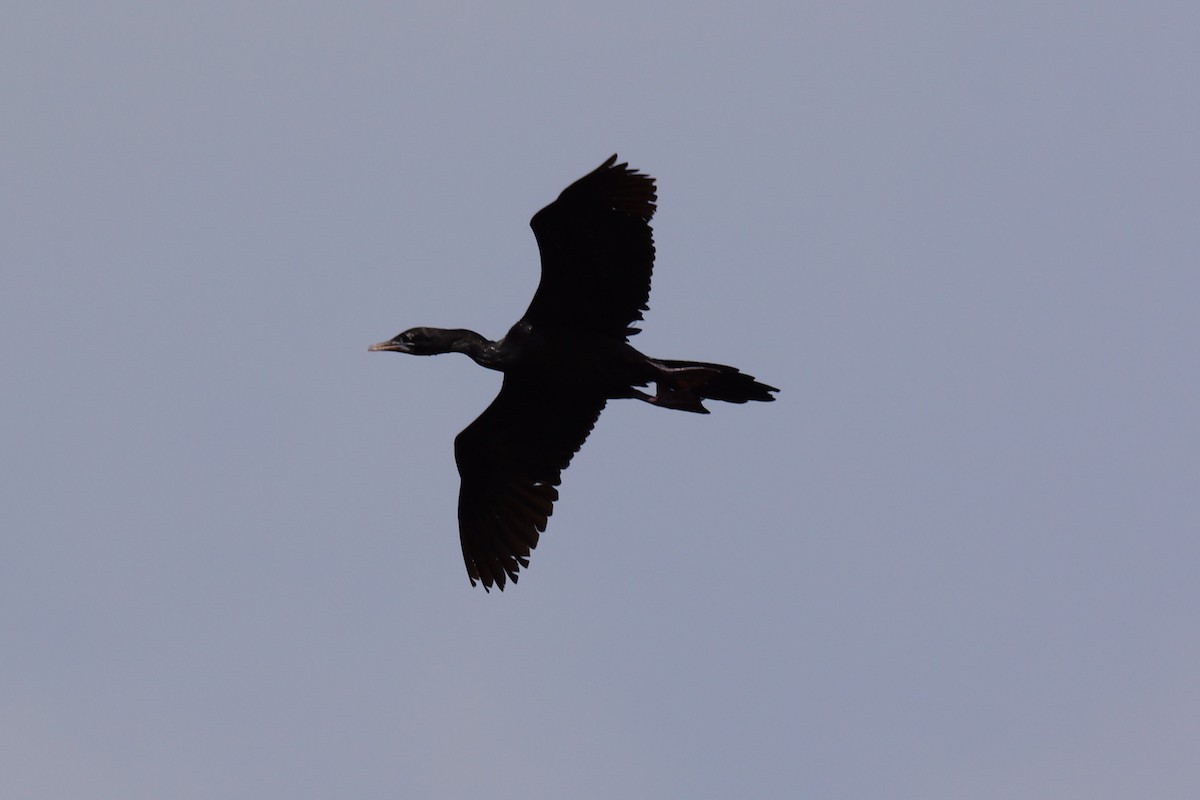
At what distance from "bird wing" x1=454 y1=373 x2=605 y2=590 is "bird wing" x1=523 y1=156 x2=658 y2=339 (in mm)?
950

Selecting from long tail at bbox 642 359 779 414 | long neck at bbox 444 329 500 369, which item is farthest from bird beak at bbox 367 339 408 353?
long tail at bbox 642 359 779 414

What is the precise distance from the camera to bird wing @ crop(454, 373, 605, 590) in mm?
12719

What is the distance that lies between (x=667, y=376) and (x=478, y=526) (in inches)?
84.7

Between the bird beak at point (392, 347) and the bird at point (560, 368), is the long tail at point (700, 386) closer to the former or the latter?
the bird at point (560, 368)

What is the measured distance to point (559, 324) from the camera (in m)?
11.9

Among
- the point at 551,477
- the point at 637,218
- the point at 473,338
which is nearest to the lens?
the point at 637,218

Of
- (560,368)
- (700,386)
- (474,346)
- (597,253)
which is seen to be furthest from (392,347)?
(700,386)

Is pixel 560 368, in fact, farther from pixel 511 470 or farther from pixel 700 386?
pixel 511 470

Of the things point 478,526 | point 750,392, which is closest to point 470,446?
point 478,526

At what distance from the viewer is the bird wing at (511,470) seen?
12719mm

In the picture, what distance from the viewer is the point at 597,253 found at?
11500 mm

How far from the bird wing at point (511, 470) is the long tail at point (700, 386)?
0.87 metres

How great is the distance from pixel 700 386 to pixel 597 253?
44.6 inches

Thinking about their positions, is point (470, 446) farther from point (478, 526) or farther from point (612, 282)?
point (612, 282)
